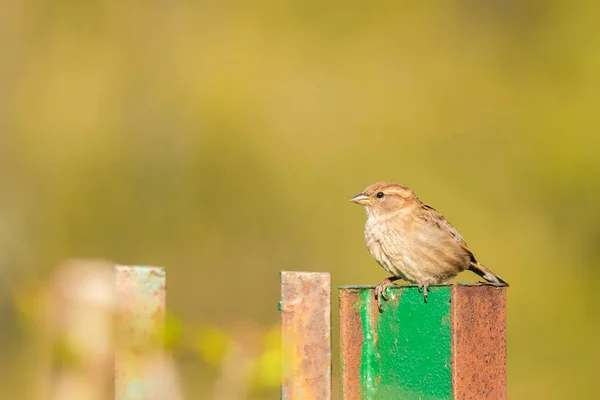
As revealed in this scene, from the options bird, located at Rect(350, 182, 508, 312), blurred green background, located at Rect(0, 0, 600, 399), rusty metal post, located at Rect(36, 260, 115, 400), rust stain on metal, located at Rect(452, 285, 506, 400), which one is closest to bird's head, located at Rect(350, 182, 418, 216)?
bird, located at Rect(350, 182, 508, 312)

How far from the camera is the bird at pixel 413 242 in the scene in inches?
203

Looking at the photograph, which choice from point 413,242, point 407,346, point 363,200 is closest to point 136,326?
point 407,346

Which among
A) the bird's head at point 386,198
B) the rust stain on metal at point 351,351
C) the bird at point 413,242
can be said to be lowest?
the rust stain on metal at point 351,351

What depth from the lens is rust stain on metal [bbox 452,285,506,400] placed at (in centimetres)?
284

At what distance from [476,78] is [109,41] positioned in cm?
477

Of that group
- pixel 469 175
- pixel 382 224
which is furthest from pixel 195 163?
pixel 382 224

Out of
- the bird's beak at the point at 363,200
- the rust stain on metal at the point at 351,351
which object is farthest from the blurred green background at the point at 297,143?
the rust stain on metal at the point at 351,351

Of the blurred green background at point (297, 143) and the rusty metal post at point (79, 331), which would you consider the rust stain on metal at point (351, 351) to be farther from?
the blurred green background at point (297, 143)

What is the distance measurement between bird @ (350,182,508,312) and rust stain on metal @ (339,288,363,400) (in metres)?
1.81

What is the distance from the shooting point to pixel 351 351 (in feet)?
10.3

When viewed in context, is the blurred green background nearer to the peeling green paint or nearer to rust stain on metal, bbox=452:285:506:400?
the peeling green paint

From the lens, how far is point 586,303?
1316cm

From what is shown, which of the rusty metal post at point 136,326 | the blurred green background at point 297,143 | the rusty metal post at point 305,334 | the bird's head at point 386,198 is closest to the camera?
the rusty metal post at point 305,334

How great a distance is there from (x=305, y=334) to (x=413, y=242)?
2172 millimetres
